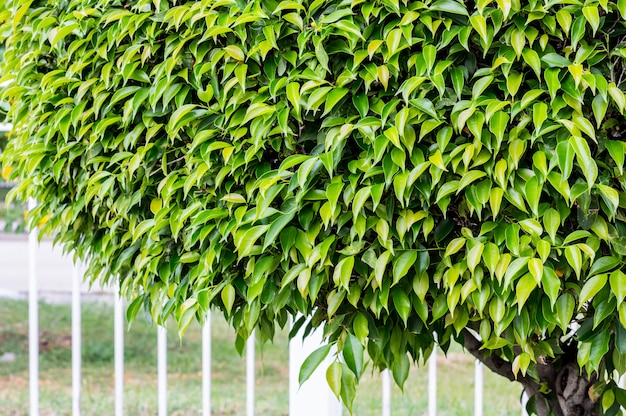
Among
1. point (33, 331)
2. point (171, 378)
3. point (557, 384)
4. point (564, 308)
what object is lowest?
point (171, 378)

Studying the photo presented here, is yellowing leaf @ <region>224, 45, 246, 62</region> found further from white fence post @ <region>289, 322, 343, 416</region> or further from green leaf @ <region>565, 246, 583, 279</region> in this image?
white fence post @ <region>289, 322, 343, 416</region>

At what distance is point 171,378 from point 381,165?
13.8 feet

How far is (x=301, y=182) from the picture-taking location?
1382 mm

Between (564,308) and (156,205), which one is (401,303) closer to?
(564,308)

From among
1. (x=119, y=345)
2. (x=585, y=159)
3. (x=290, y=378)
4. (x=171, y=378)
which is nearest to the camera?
(x=585, y=159)

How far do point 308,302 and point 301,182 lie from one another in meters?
0.35

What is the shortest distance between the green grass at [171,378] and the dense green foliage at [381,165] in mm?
2882

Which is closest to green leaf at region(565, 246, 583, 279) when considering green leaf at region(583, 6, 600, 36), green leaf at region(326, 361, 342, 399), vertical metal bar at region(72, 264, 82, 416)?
green leaf at region(583, 6, 600, 36)

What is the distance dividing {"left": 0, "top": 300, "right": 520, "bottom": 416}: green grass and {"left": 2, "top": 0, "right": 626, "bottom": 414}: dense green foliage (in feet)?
9.46

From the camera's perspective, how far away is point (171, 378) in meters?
5.23

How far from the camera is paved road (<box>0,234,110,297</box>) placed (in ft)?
25.9

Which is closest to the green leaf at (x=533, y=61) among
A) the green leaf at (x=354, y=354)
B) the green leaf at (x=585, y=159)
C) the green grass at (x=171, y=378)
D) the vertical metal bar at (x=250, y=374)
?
the green leaf at (x=585, y=159)

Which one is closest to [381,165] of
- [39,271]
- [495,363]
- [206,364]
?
[495,363]

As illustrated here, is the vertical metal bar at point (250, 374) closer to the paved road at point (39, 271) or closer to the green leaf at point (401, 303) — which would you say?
the green leaf at point (401, 303)
